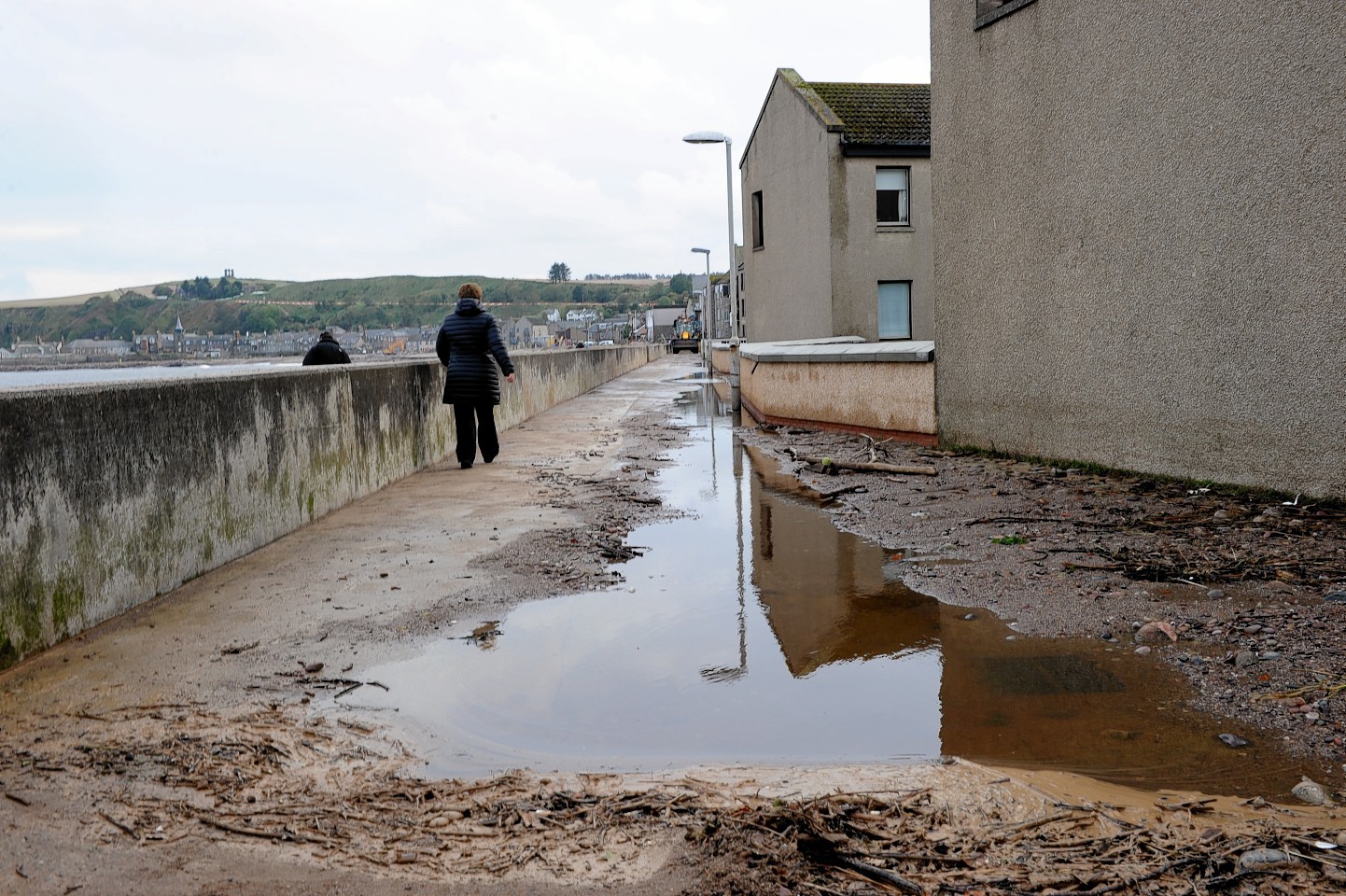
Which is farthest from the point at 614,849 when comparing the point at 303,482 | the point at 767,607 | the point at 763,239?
the point at 763,239

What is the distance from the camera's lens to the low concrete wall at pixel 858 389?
13.3 meters

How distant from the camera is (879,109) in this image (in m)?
27.2

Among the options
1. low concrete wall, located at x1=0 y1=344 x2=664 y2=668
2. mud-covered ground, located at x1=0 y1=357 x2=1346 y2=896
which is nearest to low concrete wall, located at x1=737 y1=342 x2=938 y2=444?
mud-covered ground, located at x1=0 y1=357 x2=1346 y2=896

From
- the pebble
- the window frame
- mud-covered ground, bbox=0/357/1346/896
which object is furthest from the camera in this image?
the window frame

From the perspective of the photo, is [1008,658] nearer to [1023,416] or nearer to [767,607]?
[767,607]

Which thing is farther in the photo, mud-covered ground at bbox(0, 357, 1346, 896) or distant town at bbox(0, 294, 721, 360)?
distant town at bbox(0, 294, 721, 360)

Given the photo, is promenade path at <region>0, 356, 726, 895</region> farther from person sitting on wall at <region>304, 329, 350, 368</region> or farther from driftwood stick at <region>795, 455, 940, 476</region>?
person sitting on wall at <region>304, 329, 350, 368</region>

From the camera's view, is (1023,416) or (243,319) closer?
(1023,416)

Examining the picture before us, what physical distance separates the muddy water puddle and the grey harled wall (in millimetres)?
3876

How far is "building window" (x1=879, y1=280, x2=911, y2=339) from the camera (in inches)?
1041

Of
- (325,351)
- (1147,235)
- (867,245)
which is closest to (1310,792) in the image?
(1147,235)

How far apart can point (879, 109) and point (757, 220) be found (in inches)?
246

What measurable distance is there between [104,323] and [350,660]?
9102 centimetres

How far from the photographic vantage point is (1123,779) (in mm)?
3406
